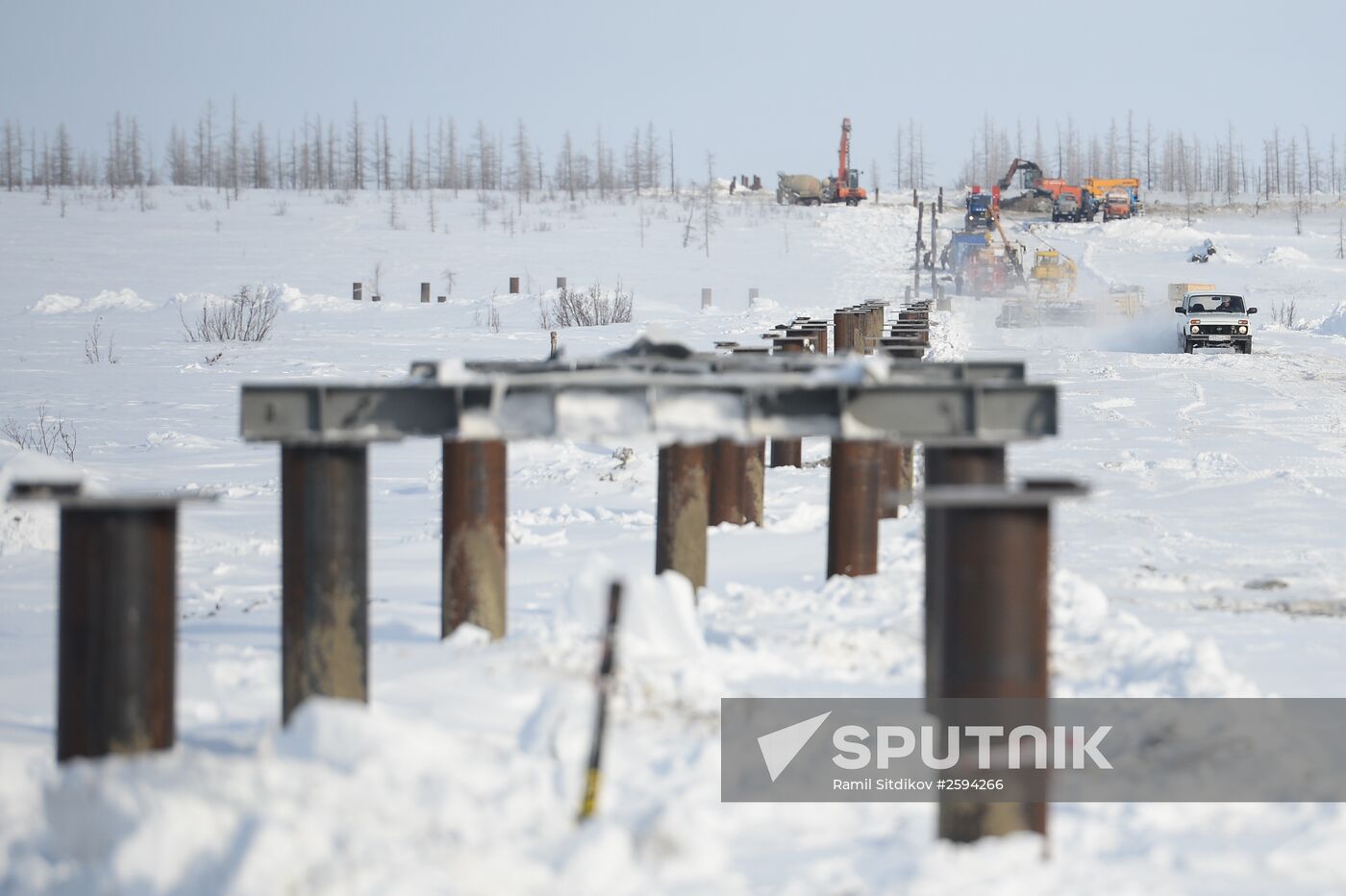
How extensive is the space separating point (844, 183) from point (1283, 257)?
2872cm

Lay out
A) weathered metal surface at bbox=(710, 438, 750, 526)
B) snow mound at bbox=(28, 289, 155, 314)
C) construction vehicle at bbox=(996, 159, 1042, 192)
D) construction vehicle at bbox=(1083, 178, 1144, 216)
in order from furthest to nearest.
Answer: construction vehicle at bbox=(1083, 178, 1144, 216)
construction vehicle at bbox=(996, 159, 1042, 192)
snow mound at bbox=(28, 289, 155, 314)
weathered metal surface at bbox=(710, 438, 750, 526)

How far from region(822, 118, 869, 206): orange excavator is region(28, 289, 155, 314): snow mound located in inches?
1908

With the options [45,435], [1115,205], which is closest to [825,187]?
[1115,205]

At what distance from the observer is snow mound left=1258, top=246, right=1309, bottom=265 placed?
5659 cm

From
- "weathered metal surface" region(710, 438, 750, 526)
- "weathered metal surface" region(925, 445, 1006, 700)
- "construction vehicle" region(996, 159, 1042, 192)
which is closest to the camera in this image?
"weathered metal surface" region(925, 445, 1006, 700)

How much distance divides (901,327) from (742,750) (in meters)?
11.1

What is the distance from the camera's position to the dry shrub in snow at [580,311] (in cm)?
3188

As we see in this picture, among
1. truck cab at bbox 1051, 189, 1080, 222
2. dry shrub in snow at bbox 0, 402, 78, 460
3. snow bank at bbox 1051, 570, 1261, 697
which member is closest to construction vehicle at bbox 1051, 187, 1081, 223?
truck cab at bbox 1051, 189, 1080, 222

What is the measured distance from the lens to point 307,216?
67875 mm

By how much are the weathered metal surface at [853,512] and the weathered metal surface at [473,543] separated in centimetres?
227

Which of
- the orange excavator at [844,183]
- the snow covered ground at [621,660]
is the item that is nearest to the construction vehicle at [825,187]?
the orange excavator at [844,183]

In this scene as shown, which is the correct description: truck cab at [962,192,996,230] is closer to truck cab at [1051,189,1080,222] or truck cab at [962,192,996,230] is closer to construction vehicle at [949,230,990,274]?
construction vehicle at [949,230,990,274]
